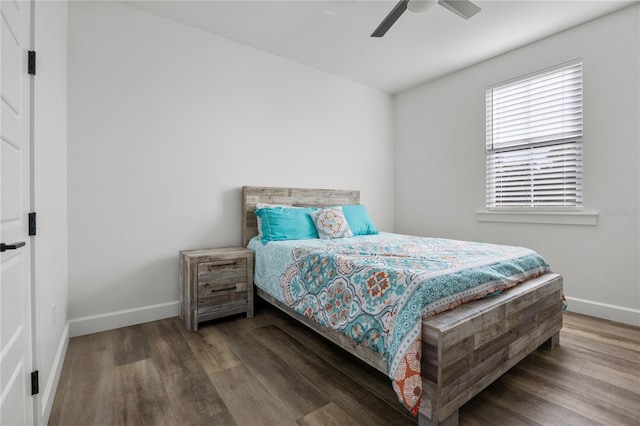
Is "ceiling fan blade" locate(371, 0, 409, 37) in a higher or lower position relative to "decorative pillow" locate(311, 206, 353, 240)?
higher

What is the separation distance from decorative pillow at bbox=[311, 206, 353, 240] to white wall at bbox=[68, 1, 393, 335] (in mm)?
650

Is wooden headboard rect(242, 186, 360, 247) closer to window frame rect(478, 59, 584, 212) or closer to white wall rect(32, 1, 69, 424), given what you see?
white wall rect(32, 1, 69, 424)

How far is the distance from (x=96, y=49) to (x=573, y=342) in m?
4.27

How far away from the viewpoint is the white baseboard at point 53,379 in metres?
1.38

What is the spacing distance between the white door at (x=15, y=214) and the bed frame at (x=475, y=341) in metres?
1.40

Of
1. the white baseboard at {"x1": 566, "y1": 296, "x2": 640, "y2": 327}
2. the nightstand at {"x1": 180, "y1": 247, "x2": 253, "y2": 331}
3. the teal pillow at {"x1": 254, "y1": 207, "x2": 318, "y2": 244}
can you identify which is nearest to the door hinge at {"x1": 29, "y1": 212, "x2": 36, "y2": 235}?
the nightstand at {"x1": 180, "y1": 247, "x2": 253, "y2": 331}

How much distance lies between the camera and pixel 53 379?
5.28 ft

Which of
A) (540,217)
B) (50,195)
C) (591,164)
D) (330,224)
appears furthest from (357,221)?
(50,195)

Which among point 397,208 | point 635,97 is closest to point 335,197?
point 397,208

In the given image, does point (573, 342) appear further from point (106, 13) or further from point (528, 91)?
point (106, 13)

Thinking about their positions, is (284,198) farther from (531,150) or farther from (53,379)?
(531,150)

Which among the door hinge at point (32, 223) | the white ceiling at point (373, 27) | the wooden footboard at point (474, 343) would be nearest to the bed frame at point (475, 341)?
the wooden footboard at point (474, 343)

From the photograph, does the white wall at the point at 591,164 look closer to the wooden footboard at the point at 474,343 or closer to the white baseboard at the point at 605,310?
the white baseboard at the point at 605,310

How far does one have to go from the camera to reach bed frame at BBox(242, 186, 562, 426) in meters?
1.30
